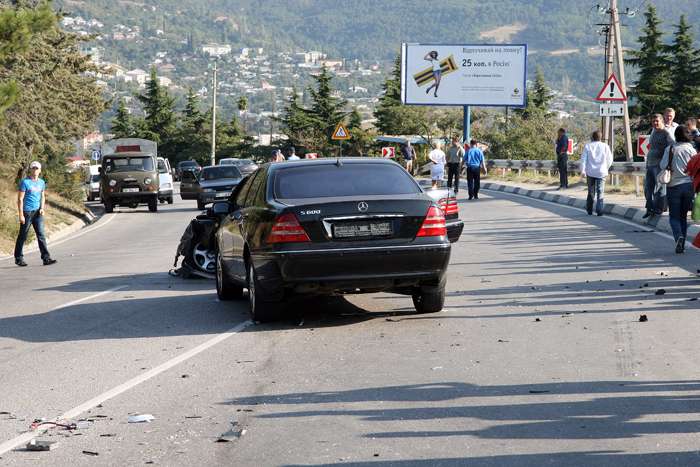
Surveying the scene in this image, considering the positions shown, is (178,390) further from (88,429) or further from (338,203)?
(338,203)

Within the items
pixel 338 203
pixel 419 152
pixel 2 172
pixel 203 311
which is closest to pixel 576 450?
pixel 338 203

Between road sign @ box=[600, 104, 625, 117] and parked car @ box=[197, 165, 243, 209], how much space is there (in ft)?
33.2

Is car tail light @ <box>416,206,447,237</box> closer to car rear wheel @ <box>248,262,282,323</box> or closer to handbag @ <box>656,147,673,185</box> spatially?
car rear wheel @ <box>248,262,282,323</box>

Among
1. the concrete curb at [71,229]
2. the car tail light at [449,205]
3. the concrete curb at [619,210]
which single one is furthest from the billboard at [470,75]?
the car tail light at [449,205]

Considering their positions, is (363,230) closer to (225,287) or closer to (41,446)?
(225,287)

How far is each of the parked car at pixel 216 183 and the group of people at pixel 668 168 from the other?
1151 cm

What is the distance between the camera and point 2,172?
35031 mm

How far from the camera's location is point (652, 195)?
20.9m

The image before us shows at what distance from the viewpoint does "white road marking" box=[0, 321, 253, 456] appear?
648cm

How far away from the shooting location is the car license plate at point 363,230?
10094 mm

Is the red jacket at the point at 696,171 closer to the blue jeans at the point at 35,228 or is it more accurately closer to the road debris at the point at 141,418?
the road debris at the point at 141,418

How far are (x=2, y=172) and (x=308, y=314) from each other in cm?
2599

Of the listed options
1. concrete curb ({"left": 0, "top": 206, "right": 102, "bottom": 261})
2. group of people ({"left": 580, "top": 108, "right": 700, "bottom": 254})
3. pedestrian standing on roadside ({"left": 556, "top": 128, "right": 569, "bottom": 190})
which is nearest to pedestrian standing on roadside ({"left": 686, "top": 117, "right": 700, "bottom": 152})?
group of people ({"left": 580, "top": 108, "right": 700, "bottom": 254})

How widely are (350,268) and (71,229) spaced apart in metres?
22.5
